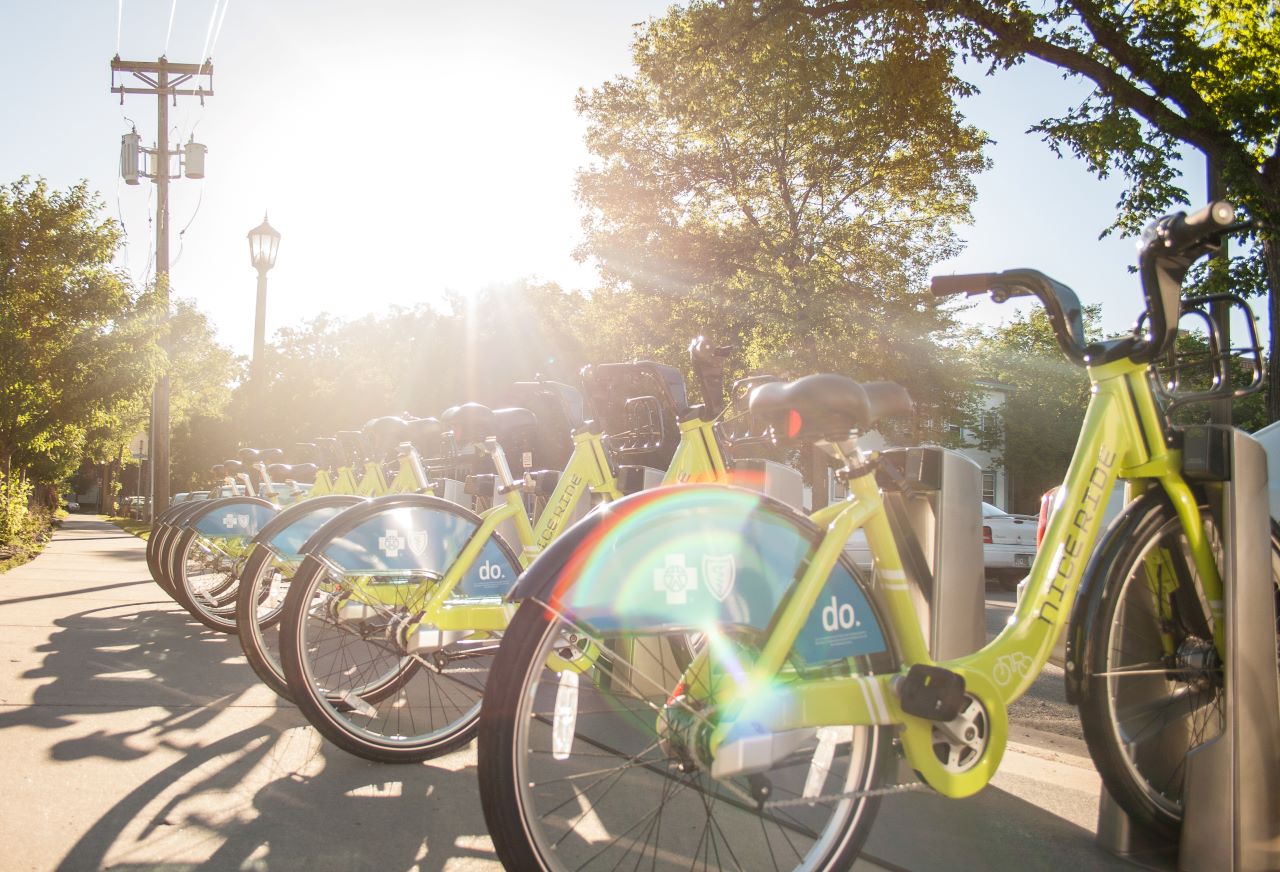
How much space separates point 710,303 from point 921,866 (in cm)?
1704

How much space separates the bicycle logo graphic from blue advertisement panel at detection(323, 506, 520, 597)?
2077 mm

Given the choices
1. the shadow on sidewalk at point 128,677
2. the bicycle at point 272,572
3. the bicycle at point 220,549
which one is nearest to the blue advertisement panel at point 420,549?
the bicycle at point 272,572

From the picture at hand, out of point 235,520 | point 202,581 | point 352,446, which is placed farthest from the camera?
point 352,446

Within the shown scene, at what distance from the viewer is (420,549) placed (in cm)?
395

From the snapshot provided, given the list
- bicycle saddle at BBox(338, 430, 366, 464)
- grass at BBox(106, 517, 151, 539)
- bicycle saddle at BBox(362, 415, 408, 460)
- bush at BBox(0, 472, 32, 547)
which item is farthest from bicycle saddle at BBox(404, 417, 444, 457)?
grass at BBox(106, 517, 151, 539)

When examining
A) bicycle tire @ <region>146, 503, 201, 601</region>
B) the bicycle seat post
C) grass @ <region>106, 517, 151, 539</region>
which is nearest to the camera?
the bicycle seat post

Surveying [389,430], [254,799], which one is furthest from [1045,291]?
[389,430]

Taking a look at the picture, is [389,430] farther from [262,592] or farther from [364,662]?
[364,662]

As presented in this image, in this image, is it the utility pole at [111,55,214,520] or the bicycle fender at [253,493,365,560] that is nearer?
the bicycle fender at [253,493,365,560]

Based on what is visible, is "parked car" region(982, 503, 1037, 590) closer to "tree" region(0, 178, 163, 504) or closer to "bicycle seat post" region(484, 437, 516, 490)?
"bicycle seat post" region(484, 437, 516, 490)

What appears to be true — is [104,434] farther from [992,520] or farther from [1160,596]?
[1160,596]

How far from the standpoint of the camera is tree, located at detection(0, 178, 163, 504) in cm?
1530

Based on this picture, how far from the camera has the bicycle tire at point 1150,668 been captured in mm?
2619

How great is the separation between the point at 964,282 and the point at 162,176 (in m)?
20.9
